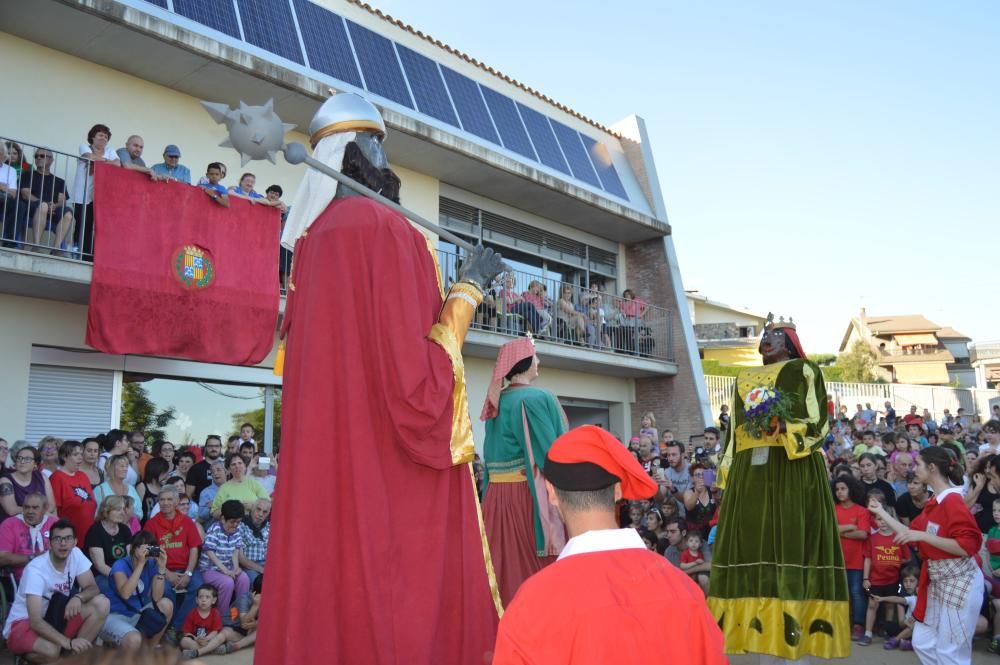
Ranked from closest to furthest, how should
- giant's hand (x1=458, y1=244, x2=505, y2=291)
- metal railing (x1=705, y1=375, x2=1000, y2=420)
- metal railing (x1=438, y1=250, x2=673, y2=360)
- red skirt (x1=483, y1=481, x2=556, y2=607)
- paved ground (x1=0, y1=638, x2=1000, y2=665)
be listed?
giant's hand (x1=458, y1=244, x2=505, y2=291) → red skirt (x1=483, y1=481, x2=556, y2=607) → paved ground (x1=0, y1=638, x2=1000, y2=665) → metal railing (x1=438, y1=250, x2=673, y2=360) → metal railing (x1=705, y1=375, x2=1000, y2=420)

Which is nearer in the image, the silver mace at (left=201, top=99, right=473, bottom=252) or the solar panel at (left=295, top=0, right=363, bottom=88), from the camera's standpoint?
the silver mace at (left=201, top=99, right=473, bottom=252)

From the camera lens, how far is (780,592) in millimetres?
5184

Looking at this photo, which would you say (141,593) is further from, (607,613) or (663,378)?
(663,378)

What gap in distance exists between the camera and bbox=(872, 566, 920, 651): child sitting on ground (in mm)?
7574

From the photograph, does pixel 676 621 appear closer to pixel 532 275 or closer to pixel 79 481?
pixel 79 481

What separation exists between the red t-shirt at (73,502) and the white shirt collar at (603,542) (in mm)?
7022

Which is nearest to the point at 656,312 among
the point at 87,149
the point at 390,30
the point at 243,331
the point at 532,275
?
the point at 532,275

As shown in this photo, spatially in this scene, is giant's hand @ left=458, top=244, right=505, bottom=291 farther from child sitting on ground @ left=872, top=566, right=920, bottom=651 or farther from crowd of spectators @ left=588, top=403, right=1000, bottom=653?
child sitting on ground @ left=872, top=566, right=920, bottom=651

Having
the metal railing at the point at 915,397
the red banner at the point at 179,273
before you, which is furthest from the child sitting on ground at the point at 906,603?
the metal railing at the point at 915,397

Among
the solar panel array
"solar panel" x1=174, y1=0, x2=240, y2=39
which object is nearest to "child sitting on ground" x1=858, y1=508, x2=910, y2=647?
the solar panel array

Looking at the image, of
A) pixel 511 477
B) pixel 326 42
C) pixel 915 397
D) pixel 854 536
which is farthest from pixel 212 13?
pixel 915 397

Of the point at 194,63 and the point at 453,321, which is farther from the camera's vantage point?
the point at 194,63

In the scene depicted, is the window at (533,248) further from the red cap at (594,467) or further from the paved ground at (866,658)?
the red cap at (594,467)

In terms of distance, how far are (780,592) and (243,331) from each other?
794 cm
